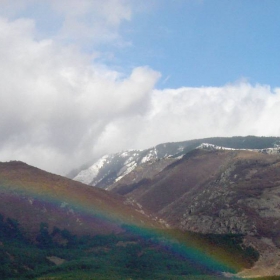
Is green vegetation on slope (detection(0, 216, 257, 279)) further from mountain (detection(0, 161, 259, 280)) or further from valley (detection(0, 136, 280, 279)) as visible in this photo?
valley (detection(0, 136, 280, 279))

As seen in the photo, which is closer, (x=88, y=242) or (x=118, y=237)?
(x=88, y=242)

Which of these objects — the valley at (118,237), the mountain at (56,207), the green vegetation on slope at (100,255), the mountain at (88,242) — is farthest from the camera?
the mountain at (56,207)

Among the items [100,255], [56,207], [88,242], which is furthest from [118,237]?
[56,207]

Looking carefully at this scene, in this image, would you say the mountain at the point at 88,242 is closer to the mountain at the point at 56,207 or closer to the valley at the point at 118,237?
the mountain at the point at 56,207

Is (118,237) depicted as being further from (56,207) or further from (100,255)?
(56,207)

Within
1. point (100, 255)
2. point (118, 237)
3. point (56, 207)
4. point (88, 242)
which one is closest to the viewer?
point (100, 255)

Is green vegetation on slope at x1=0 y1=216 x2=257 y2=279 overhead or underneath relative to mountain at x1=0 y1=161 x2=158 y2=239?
underneath

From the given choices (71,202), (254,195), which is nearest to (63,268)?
(71,202)

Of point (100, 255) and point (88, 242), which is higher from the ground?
point (88, 242)

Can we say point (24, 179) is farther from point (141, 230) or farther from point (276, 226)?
point (276, 226)

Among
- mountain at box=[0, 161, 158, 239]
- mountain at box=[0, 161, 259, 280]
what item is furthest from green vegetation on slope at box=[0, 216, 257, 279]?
mountain at box=[0, 161, 158, 239]

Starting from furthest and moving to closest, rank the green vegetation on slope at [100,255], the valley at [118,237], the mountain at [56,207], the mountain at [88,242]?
the mountain at [56,207]
the valley at [118,237]
the mountain at [88,242]
the green vegetation on slope at [100,255]

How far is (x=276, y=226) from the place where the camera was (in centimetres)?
16675

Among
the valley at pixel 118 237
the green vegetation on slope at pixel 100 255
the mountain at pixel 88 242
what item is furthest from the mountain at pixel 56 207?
the green vegetation on slope at pixel 100 255
